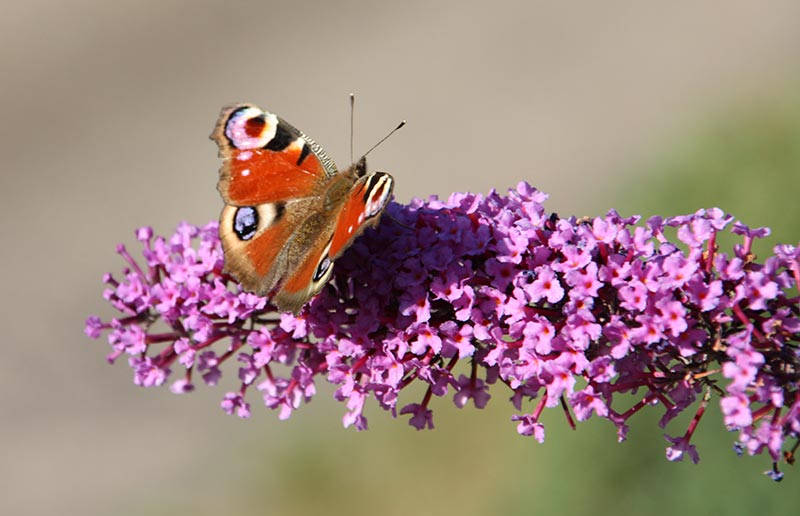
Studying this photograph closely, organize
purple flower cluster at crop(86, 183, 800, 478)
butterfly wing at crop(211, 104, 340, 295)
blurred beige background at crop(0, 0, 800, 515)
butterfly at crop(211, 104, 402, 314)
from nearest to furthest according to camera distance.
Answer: purple flower cluster at crop(86, 183, 800, 478) < butterfly at crop(211, 104, 402, 314) < butterfly wing at crop(211, 104, 340, 295) < blurred beige background at crop(0, 0, 800, 515)

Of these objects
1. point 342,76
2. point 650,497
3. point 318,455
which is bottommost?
point 650,497

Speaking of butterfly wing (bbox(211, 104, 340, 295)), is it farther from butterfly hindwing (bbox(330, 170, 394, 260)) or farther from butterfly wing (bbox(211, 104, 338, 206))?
butterfly hindwing (bbox(330, 170, 394, 260))

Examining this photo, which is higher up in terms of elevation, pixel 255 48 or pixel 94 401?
pixel 255 48

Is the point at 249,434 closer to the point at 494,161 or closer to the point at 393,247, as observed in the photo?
the point at 494,161

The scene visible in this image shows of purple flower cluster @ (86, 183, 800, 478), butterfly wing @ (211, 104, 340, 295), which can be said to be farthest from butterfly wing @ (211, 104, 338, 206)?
purple flower cluster @ (86, 183, 800, 478)

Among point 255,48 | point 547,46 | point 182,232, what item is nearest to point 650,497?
point 182,232

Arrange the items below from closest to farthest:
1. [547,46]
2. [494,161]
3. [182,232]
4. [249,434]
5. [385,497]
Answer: [182,232] < [385,497] < [249,434] < [494,161] < [547,46]

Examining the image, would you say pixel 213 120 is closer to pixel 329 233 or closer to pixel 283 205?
pixel 283 205
